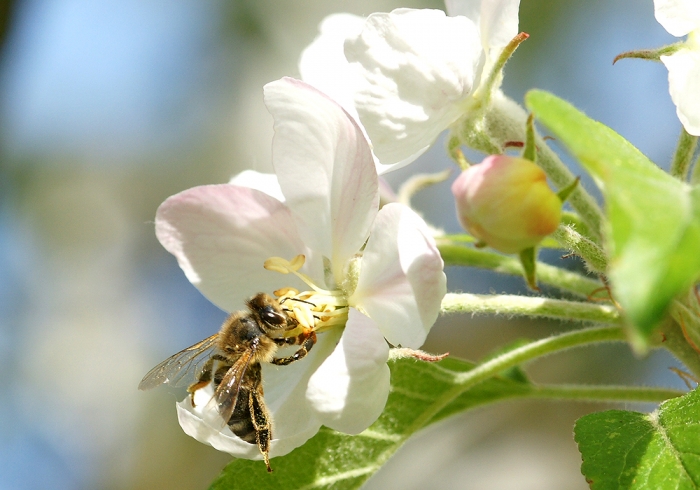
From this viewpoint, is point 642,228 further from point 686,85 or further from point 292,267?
point 292,267

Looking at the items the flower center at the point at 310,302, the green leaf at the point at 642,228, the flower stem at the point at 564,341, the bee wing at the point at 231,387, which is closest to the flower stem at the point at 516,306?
the flower stem at the point at 564,341

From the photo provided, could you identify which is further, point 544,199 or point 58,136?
point 58,136


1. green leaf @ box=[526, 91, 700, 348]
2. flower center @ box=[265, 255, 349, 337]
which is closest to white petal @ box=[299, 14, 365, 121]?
flower center @ box=[265, 255, 349, 337]

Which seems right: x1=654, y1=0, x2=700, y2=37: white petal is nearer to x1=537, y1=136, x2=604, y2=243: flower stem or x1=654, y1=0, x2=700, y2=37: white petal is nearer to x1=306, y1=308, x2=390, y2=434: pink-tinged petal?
x1=537, y1=136, x2=604, y2=243: flower stem

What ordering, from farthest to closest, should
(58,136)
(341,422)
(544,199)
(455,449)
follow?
(58,136) < (455,449) < (341,422) < (544,199)

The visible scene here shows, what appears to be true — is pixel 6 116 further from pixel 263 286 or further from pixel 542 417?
pixel 542 417

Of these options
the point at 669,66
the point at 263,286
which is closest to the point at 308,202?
the point at 263,286

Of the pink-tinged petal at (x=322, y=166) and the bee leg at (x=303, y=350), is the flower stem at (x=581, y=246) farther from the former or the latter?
the bee leg at (x=303, y=350)
